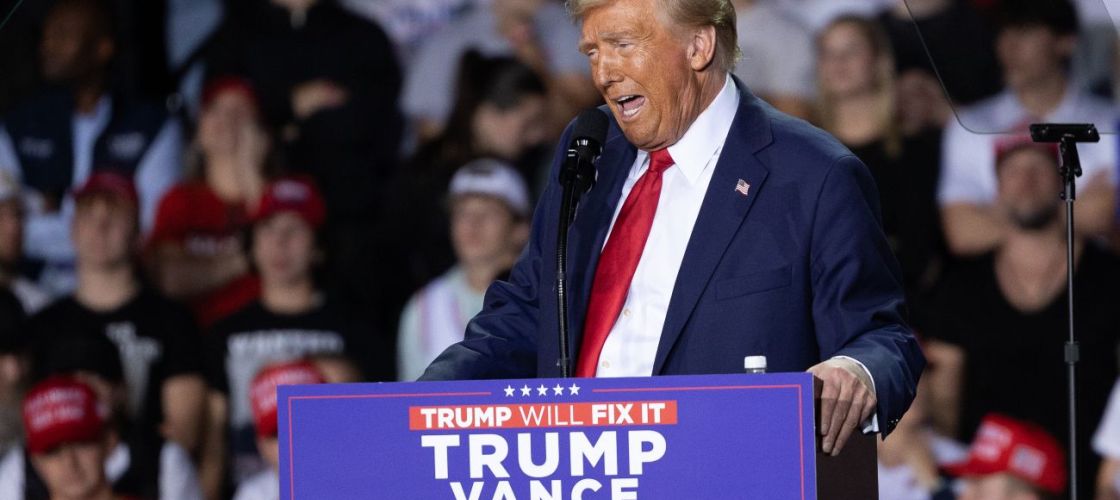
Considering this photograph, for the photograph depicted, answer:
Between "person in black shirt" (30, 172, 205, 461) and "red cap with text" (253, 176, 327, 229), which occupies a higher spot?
"red cap with text" (253, 176, 327, 229)

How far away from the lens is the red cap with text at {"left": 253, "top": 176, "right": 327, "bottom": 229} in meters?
5.19

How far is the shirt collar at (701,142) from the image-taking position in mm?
2260

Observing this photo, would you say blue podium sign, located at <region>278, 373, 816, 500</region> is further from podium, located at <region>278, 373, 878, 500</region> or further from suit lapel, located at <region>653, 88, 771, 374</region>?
suit lapel, located at <region>653, 88, 771, 374</region>

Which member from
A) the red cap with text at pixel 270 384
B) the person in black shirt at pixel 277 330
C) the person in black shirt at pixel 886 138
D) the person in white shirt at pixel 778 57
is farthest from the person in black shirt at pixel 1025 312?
the red cap with text at pixel 270 384

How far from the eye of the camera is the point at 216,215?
5281 mm

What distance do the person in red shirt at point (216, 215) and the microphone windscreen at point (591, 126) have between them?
3.15 metres

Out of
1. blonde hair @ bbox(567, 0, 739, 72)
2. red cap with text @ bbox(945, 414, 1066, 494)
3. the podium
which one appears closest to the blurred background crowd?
red cap with text @ bbox(945, 414, 1066, 494)

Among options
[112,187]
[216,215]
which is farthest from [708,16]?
[112,187]

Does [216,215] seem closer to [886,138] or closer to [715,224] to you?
[886,138]

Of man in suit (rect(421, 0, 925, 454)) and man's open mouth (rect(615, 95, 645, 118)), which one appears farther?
man's open mouth (rect(615, 95, 645, 118))

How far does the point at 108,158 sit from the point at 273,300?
843 mm

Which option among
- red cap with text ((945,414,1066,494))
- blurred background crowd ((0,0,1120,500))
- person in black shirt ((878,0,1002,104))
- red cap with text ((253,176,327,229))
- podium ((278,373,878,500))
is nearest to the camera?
podium ((278,373,878,500))

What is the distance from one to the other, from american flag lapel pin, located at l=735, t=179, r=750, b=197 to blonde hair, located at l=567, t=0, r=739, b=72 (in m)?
0.22

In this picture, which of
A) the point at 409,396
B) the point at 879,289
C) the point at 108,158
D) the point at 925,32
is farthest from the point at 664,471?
the point at 108,158
